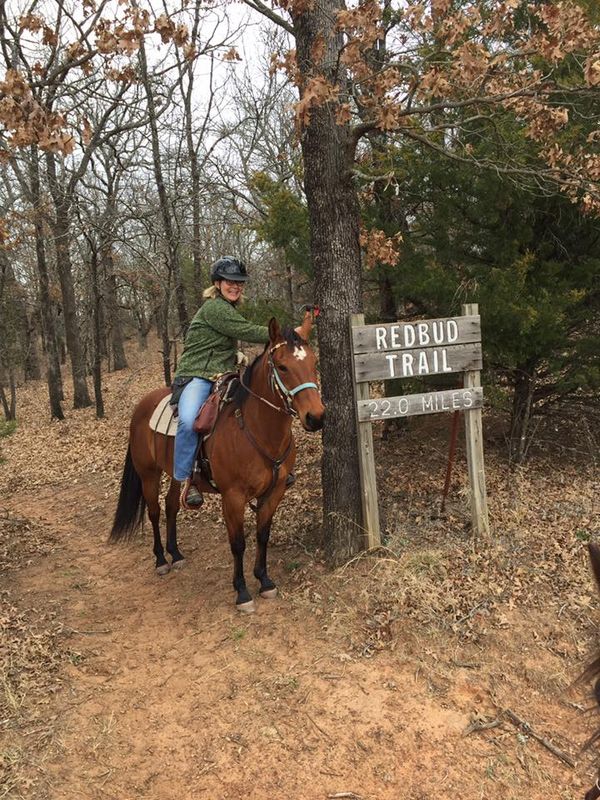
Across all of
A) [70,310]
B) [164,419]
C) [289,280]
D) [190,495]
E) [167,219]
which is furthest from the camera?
[70,310]

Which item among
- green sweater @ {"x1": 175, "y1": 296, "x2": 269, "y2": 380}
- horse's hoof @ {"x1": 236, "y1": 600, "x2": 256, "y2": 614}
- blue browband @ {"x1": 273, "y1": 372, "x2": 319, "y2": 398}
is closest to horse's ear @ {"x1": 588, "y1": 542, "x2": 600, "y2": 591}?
Result: blue browband @ {"x1": 273, "y1": 372, "x2": 319, "y2": 398}

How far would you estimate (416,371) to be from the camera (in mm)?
5129

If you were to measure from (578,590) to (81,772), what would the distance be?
13.5 ft

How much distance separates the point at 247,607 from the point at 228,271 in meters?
3.12

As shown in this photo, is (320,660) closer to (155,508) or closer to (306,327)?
(306,327)

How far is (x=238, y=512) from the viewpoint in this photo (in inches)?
191

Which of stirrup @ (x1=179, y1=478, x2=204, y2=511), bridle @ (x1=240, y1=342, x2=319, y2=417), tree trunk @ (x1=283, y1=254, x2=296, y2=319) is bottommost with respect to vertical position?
stirrup @ (x1=179, y1=478, x2=204, y2=511)

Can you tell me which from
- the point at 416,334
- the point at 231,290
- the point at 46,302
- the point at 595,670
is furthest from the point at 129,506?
the point at 46,302

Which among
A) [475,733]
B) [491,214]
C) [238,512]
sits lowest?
[475,733]

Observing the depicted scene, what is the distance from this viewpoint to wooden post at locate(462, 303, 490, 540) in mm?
5379

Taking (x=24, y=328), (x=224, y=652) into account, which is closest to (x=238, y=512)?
(x=224, y=652)

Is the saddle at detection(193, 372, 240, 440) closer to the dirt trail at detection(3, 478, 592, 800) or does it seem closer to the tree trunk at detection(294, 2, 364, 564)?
the tree trunk at detection(294, 2, 364, 564)

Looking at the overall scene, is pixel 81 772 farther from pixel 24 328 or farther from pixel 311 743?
pixel 24 328

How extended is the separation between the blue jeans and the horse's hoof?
1.31 m
